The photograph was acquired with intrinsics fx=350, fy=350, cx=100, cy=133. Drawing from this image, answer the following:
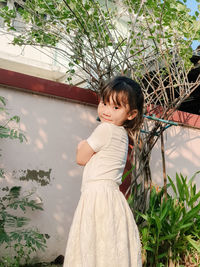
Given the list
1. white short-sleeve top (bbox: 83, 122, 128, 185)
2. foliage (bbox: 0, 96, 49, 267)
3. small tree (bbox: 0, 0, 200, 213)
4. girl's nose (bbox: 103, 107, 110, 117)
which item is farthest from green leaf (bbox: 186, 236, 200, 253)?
girl's nose (bbox: 103, 107, 110, 117)

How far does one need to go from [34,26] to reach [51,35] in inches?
9.3

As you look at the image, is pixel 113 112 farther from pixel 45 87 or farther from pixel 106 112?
pixel 45 87

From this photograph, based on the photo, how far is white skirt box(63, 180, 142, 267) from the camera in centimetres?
178

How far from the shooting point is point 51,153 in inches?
128

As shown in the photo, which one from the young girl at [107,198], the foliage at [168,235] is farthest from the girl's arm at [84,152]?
the foliage at [168,235]

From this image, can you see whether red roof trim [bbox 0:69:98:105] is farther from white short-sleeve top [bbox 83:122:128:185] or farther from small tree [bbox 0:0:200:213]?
white short-sleeve top [bbox 83:122:128:185]

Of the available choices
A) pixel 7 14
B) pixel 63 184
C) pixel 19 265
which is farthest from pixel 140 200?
pixel 7 14

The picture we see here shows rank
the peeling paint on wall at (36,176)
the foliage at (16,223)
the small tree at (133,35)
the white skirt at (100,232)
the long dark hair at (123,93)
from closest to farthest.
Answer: the white skirt at (100,232)
the long dark hair at (123,93)
the foliage at (16,223)
the peeling paint on wall at (36,176)
the small tree at (133,35)

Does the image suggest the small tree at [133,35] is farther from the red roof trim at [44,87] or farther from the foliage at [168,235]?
the foliage at [168,235]

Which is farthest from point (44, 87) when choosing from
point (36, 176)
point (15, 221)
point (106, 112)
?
point (106, 112)

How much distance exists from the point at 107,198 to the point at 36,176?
144 cm

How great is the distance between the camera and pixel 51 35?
3615mm

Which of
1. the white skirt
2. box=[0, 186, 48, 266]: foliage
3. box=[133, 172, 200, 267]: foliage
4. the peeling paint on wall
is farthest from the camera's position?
the peeling paint on wall

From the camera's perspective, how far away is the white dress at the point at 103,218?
5.84 ft
